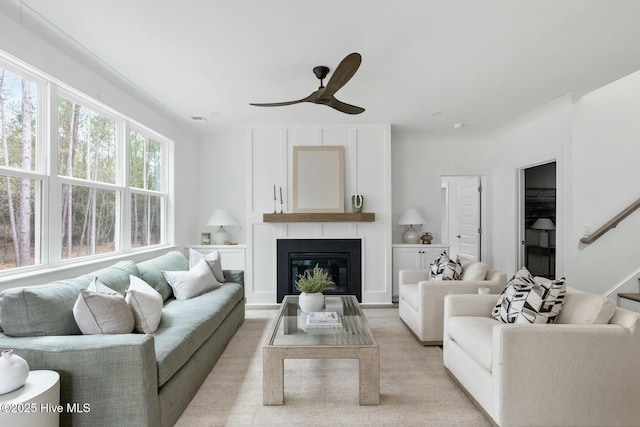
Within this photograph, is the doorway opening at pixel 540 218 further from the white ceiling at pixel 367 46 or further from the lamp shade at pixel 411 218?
the white ceiling at pixel 367 46

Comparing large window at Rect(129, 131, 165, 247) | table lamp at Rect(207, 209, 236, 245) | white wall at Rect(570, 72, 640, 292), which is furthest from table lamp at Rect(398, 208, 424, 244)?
large window at Rect(129, 131, 165, 247)

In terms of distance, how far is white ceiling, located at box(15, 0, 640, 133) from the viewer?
2.03 meters

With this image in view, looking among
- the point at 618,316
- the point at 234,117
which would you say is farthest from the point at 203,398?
the point at 234,117

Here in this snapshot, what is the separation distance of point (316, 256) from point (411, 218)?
156 centimetres

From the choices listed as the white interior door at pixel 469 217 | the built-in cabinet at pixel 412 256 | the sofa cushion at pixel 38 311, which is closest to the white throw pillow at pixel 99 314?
the sofa cushion at pixel 38 311

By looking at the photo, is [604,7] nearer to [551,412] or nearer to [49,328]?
[551,412]

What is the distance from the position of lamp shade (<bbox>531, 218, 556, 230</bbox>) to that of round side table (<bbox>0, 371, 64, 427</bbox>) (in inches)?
243

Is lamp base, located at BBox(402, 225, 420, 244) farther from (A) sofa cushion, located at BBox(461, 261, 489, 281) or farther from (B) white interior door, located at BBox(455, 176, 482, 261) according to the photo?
(A) sofa cushion, located at BBox(461, 261, 489, 281)

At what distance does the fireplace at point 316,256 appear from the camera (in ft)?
15.0

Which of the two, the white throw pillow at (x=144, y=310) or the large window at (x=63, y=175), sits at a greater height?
the large window at (x=63, y=175)

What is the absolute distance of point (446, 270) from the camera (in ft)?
11.3

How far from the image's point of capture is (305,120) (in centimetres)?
441

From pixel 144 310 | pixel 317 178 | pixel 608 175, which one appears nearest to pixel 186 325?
pixel 144 310

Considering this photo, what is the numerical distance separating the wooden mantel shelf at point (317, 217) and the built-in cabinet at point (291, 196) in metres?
0.15
